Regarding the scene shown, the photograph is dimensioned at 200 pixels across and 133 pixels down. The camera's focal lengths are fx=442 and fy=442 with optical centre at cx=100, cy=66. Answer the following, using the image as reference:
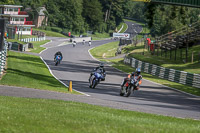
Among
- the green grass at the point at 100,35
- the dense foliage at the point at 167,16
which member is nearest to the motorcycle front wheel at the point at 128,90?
the dense foliage at the point at 167,16

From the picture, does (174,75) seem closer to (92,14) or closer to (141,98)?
(141,98)

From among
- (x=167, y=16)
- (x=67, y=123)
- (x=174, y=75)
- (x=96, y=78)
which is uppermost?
(x=167, y=16)

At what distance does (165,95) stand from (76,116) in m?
17.6

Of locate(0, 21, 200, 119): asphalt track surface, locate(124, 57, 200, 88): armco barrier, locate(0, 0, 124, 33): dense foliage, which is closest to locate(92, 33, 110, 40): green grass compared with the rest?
locate(0, 0, 124, 33): dense foliage

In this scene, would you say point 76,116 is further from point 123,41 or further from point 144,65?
point 123,41

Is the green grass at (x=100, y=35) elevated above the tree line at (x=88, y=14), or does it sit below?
below

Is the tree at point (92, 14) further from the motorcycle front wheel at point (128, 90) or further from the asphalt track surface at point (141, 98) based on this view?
the motorcycle front wheel at point (128, 90)

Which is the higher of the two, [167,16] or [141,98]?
[167,16]

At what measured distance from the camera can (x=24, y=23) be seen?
11469cm

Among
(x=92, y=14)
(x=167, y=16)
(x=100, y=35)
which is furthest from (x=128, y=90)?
(x=92, y=14)

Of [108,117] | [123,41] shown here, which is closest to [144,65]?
[108,117]

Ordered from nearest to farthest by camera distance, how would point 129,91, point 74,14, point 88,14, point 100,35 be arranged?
point 129,91 → point 74,14 → point 100,35 → point 88,14

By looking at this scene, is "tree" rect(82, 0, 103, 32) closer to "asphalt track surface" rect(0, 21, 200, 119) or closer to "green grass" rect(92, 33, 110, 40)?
"green grass" rect(92, 33, 110, 40)

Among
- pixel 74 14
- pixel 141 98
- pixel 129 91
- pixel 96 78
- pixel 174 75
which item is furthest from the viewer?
pixel 74 14
